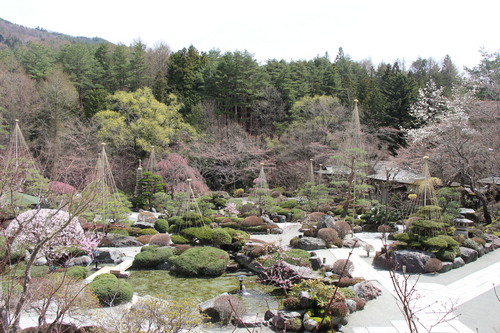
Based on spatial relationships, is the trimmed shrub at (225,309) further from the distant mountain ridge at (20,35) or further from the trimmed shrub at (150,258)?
the distant mountain ridge at (20,35)

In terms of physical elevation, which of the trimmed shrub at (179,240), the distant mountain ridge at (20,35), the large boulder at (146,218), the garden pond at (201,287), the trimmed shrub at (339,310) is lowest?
the garden pond at (201,287)

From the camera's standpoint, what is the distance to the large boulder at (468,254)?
1245 cm

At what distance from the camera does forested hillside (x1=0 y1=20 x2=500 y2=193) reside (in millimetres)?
26781

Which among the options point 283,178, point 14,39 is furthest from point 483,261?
point 14,39

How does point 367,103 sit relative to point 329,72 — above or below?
below

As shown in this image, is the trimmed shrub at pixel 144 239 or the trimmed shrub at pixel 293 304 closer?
the trimmed shrub at pixel 293 304

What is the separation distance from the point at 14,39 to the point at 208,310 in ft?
266

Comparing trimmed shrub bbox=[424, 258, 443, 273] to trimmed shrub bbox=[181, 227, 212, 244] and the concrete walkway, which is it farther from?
trimmed shrub bbox=[181, 227, 212, 244]

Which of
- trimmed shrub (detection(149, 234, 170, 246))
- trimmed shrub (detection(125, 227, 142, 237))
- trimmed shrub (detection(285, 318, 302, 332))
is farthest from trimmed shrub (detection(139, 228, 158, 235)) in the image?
trimmed shrub (detection(285, 318, 302, 332))

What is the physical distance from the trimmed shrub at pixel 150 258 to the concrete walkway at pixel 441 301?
17.1 ft

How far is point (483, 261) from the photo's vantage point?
1266 cm

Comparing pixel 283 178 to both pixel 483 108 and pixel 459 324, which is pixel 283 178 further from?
pixel 459 324

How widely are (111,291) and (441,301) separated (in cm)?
724

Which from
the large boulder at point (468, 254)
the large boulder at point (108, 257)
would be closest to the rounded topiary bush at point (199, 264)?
the large boulder at point (108, 257)
